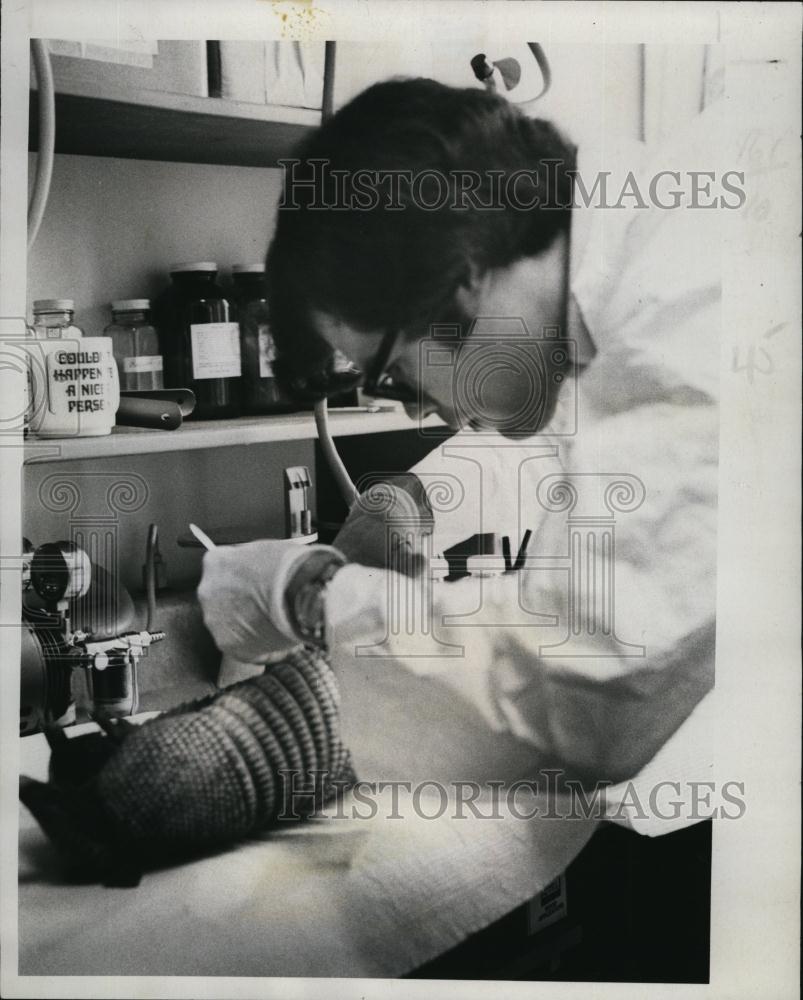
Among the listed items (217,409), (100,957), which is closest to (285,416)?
(217,409)

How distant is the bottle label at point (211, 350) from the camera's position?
1.23 metres

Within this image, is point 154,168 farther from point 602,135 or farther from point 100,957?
point 100,957

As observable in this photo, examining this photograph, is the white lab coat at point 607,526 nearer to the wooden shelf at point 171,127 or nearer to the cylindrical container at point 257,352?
the cylindrical container at point 257,352

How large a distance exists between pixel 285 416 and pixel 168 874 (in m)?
0.50

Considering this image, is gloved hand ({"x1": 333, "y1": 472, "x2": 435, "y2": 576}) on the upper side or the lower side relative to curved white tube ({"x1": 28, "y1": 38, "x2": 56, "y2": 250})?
lower

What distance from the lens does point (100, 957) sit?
1.25 metres

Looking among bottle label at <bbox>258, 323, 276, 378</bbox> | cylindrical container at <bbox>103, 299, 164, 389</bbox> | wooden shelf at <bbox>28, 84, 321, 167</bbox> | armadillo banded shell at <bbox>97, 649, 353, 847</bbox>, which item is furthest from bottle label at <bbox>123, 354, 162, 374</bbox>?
armadillo banded shell at <bbox>97, 649, 353, 847</bbox>

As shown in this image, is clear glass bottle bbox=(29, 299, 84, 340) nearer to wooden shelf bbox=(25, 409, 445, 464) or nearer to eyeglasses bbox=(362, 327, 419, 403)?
wooden shelf bbox=(25, 409, 445, 464)

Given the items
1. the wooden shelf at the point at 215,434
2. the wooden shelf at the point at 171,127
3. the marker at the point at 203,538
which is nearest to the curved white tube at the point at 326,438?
the wooden shelf at the point at 215,434

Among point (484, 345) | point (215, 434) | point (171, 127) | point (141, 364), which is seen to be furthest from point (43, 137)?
point (484, 345)

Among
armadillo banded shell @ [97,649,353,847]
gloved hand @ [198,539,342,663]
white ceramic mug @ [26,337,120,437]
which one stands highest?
white ceramic mug @ [26,337,120,437]

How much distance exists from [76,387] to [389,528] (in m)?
0.36

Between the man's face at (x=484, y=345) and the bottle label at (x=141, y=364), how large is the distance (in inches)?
6.9

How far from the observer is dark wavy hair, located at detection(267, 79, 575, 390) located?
48.1 inches
